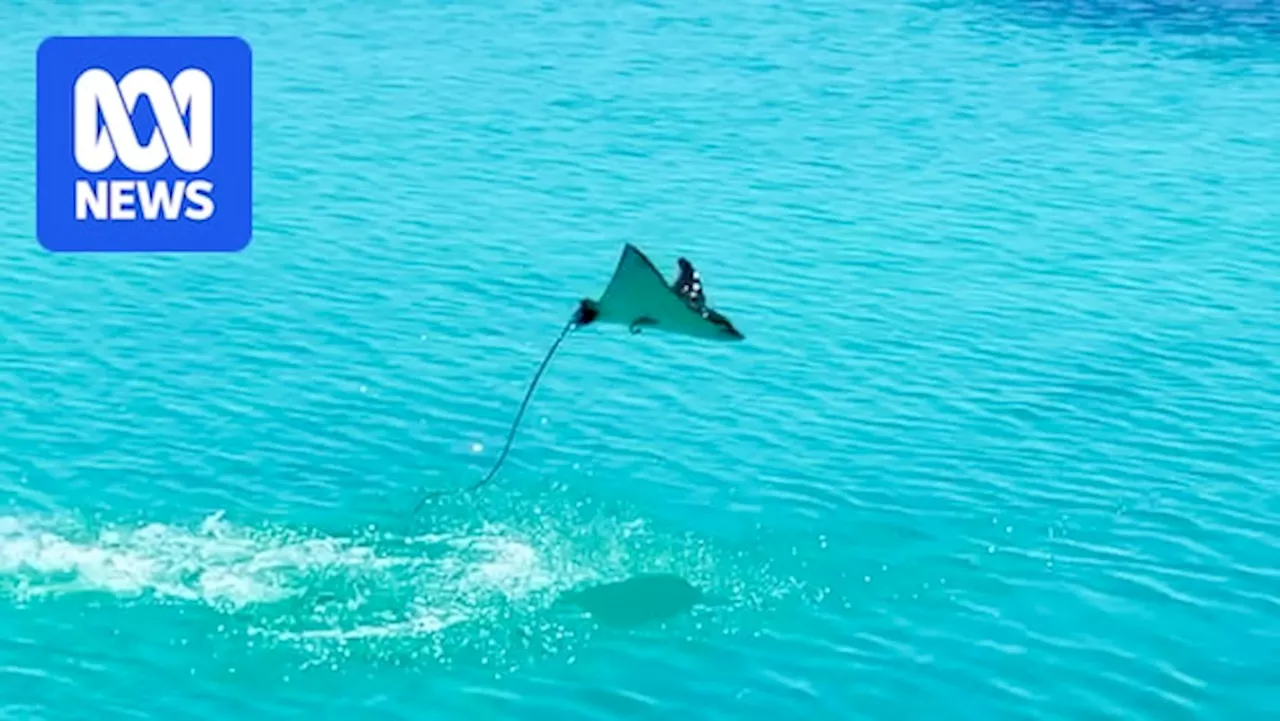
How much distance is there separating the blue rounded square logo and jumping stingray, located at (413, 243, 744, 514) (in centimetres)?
1251

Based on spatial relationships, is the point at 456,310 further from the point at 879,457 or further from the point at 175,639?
the point at 175,639

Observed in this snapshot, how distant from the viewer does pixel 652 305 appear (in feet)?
87.0

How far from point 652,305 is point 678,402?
6.23m

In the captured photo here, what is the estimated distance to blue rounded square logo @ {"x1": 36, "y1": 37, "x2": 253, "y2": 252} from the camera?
121 ft

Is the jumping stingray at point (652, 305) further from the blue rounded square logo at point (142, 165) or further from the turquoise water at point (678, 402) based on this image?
the blue rounded square logo at point (142, 165)

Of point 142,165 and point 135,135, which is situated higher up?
point 135,135

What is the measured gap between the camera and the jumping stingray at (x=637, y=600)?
26078 mm

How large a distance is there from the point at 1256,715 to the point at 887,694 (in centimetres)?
410

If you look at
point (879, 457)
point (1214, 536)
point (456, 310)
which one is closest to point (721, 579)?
point (879, 457)

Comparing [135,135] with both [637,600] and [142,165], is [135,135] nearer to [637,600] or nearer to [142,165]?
[142,165]

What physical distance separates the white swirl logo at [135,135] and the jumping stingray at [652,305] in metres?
12.5

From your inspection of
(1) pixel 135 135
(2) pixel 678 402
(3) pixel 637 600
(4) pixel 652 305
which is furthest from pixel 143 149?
(3) pixel 637 600

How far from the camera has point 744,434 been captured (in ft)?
103

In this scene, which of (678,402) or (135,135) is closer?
(678,402)
